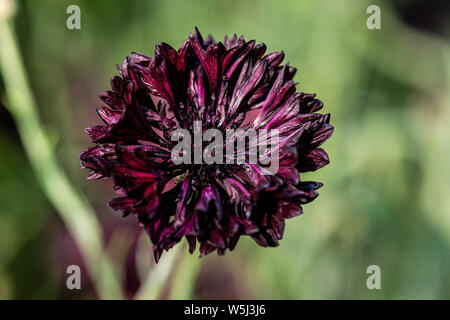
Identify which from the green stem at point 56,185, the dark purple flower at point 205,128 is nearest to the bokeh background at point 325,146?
the green stem at point 56,185

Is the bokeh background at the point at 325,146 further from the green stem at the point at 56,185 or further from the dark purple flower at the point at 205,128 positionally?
the dark purple flower at the point at 205,128

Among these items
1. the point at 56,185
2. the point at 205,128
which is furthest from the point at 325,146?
the point at 56,185

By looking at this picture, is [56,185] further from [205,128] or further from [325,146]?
[325,146]

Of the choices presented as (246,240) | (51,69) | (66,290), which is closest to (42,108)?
(51,69)

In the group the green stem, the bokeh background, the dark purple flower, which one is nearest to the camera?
the dark purple flower

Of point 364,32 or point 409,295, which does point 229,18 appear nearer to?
point 364,32

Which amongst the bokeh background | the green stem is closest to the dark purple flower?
the green stem

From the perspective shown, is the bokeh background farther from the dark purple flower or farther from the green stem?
the dark purple flower
